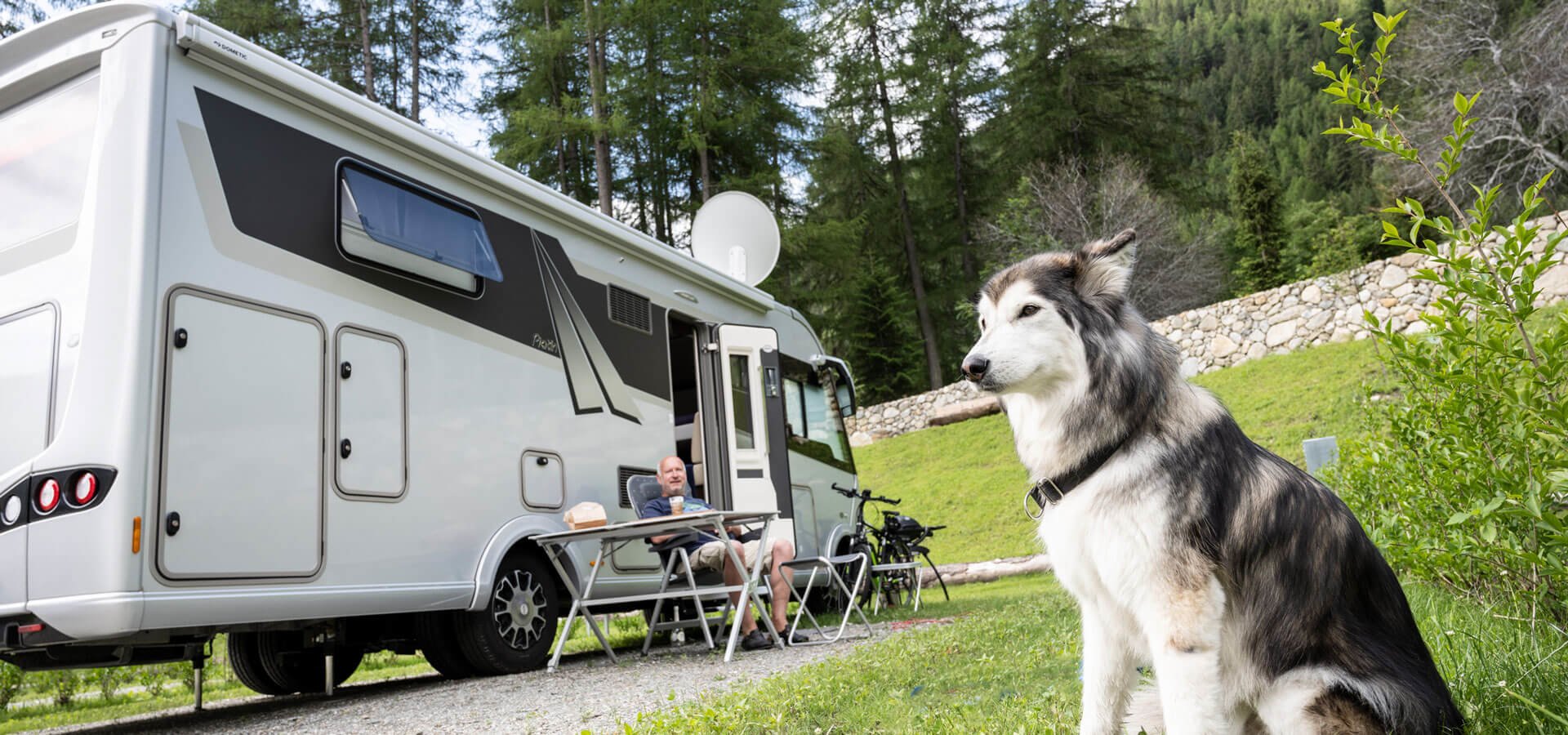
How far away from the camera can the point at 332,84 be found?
15.9ft

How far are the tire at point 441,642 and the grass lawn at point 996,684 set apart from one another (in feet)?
7.01

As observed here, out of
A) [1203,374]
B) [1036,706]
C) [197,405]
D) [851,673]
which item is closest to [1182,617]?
[1036,706]

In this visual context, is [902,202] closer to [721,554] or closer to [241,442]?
[721,554]

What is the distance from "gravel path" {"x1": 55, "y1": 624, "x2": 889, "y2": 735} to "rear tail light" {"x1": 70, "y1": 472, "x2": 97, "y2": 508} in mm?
1245

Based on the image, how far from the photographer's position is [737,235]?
30.6 ft

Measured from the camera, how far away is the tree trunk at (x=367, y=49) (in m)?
18.4

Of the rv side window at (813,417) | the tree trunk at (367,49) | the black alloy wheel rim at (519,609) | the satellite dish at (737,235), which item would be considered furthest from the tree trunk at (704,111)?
the black alloy wheel rim at (519,609)

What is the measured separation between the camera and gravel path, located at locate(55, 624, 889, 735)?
157 inches

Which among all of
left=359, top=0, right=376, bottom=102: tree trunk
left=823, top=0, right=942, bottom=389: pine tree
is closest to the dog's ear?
left=359, top=0, right=376, bottom=102: tree trunk

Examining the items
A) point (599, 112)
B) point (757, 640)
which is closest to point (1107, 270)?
point (757, 640)

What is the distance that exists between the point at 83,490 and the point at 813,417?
20.7ft

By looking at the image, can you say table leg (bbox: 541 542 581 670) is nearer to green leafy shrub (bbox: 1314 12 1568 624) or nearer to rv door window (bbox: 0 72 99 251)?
rv door window (bbox: 0 72 99 251)

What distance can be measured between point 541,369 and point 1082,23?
1034 inches

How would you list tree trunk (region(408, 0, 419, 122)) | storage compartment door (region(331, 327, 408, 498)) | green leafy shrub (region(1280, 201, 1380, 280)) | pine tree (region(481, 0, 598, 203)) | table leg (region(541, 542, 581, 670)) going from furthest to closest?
1. green leafy shrub (region(1280, 201, 1380, 280))
2. tree trunk (region(408, 0, 419, 122))
3. pine tree (region(481, 0, 598, 203))
4. table leg (region(541, 542, 581, 670))
5. storage compartment door (region(331, 327, 408, 498))
